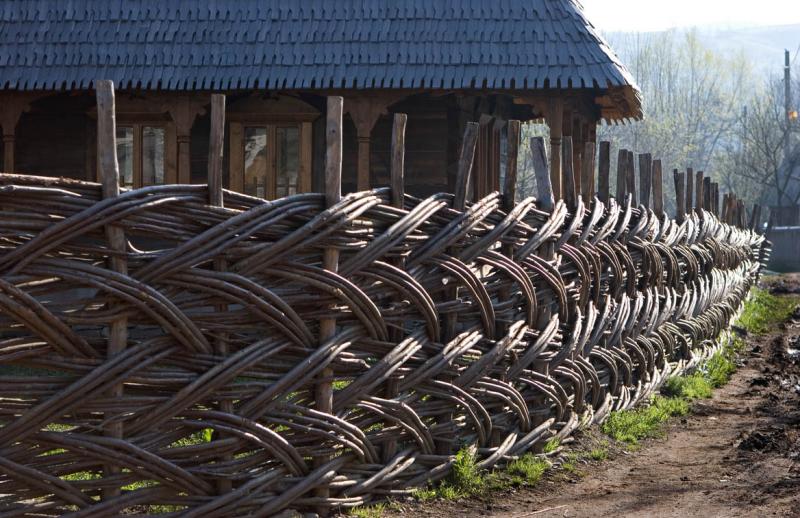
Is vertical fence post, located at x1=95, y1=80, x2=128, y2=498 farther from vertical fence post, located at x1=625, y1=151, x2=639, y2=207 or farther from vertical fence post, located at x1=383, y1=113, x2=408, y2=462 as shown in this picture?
vertical fence post, located at x1=625, y1=151, x2=639, y2=207

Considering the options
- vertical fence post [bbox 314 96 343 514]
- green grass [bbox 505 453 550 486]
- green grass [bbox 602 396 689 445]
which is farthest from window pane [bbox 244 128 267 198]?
vertical fence post [bbox 314 96 343 514]

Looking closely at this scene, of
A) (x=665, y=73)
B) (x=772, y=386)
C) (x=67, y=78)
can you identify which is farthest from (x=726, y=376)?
(x=665, y=73)

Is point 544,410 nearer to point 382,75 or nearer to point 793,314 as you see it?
point 382,75

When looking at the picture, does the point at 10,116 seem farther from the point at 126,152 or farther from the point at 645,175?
the point at 645,175

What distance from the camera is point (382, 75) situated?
46.2ft

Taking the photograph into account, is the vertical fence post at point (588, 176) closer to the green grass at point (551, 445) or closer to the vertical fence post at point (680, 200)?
the green grass at point (551, 445)

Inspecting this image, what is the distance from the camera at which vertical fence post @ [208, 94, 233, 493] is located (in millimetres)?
4320

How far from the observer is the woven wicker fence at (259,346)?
3947 millimetres

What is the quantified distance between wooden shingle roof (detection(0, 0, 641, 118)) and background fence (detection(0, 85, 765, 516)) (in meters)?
8.02

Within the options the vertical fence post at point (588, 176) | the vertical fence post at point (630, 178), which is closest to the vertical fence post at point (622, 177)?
the vertical fence post at point (630, 178)

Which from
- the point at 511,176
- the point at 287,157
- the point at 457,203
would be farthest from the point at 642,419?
the point at 287,157

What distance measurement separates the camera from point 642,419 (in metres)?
7.64

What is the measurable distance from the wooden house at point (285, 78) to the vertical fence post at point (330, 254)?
8.42m

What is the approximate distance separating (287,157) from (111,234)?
12.2 m
